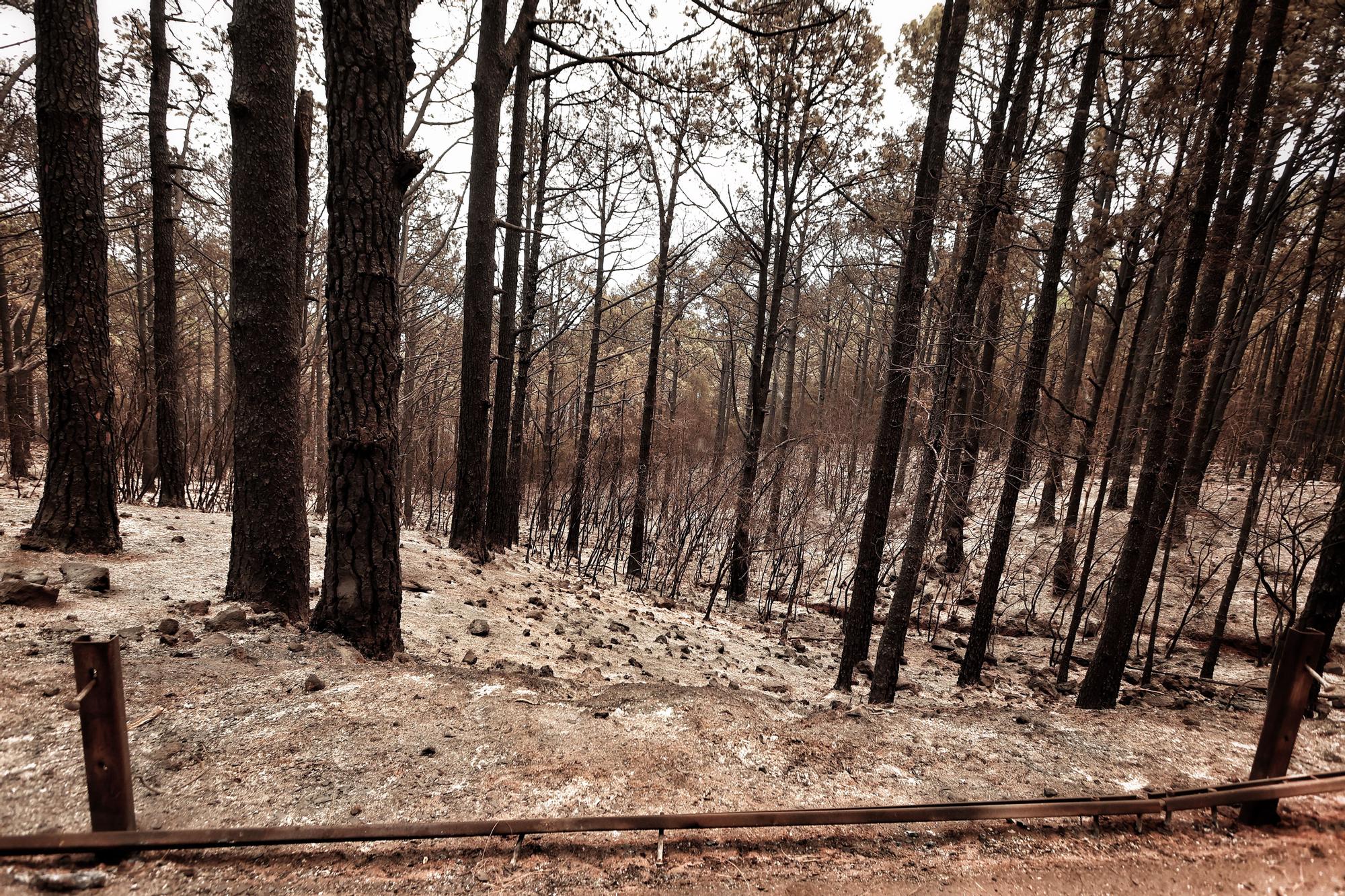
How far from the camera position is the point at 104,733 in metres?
1.56

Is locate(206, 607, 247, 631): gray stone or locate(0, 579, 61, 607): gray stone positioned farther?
locate(206, 607, 247, 631): gray stone

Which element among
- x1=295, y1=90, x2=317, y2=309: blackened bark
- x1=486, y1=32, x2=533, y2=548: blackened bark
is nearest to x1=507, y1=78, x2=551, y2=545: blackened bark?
x1=486, y1=32, x2=533, y2=548: blackened bark

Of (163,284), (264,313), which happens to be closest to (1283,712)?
(264,313)

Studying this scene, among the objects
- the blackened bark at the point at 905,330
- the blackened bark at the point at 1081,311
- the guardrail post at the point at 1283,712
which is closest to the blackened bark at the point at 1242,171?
the blackened bark at the point at 1081,311

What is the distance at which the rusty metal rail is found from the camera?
1580mm

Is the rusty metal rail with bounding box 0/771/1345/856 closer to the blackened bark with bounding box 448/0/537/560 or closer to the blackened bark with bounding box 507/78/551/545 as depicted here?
the blackened bark with bounding box 448/0/537/560

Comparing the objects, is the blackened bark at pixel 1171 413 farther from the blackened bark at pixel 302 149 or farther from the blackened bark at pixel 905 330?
the blackened bark at pixel 302 149

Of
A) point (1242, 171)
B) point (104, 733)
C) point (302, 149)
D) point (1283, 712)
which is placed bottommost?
point (104, 733)

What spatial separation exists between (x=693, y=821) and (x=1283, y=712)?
7.66ft

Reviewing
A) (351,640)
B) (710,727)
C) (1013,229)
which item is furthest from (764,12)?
(351,640)

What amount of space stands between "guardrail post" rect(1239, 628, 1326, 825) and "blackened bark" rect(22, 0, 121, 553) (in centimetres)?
667

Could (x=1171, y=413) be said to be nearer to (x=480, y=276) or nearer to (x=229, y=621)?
(x=229, y=621)

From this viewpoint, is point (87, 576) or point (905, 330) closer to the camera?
point (87, 576)

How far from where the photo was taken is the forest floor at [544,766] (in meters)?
1.77
